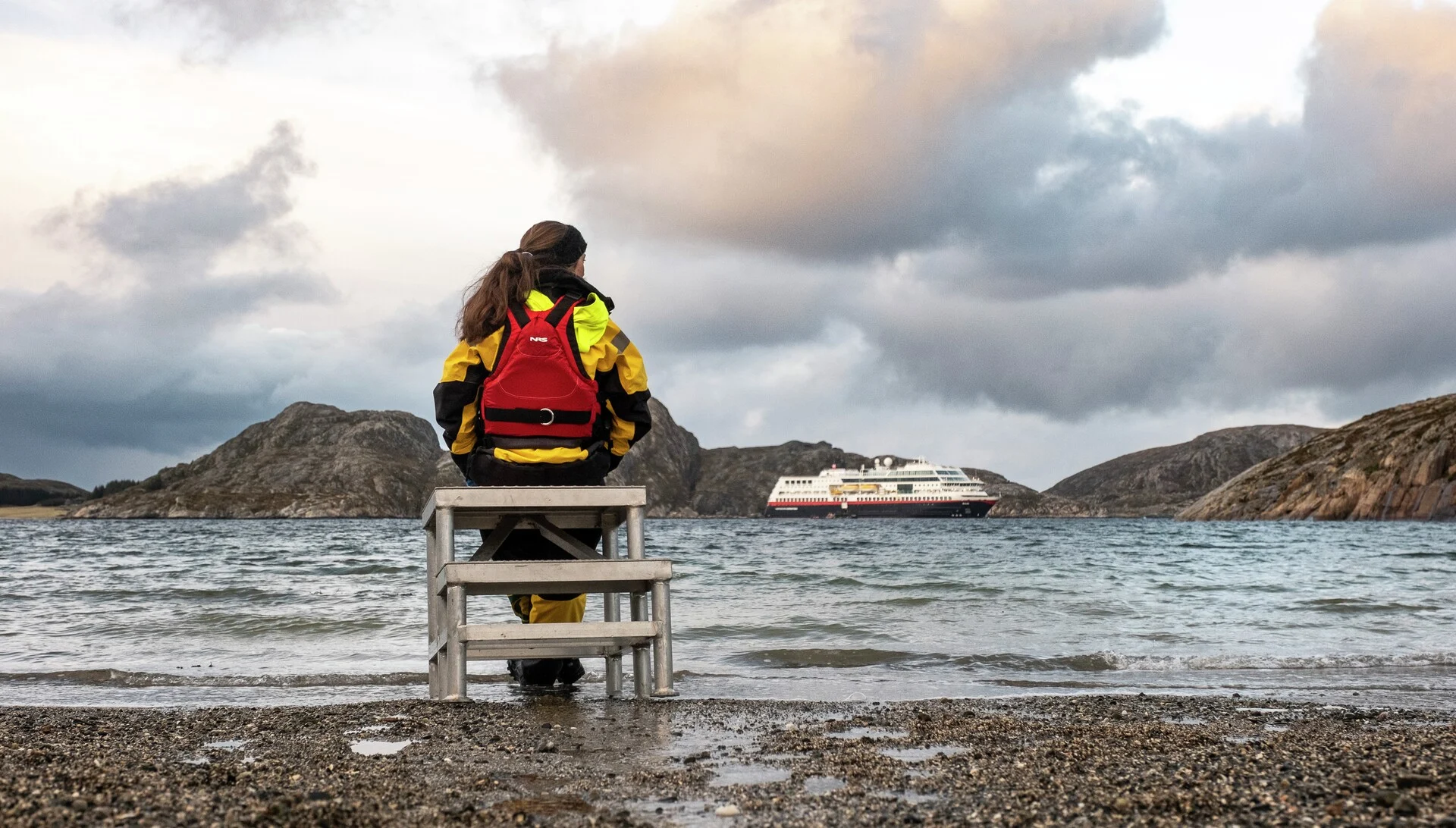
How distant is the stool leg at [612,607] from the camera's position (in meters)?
6.94

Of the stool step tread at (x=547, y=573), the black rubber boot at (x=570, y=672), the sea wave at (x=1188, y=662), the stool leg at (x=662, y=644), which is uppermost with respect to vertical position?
the stool step tread at (x=547, y=573)

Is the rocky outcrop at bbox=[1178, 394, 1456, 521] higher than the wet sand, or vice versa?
the rocky outcrop at bbox=[1178, 394, 1456, 521]

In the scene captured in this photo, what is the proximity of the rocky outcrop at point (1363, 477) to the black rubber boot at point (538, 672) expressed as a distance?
10160 cm

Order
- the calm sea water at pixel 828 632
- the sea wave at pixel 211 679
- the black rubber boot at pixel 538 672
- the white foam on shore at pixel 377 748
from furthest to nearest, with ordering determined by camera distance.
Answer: the sea wave at pixel 211 679 < the calm sea water at pixel 828 632 < the black rubber boot at pixel 538 672 < the white foam on shore at pixel 377 748

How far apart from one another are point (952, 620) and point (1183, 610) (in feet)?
11.9

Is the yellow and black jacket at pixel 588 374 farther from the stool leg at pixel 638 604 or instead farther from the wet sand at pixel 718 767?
the wet sand at pixel 718 767

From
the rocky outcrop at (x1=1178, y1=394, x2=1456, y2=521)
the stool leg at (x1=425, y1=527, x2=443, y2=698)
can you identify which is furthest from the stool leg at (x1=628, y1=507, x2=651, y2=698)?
the rocky outcrop at (x1=1178, y1=394, x2=1456, y2=521)

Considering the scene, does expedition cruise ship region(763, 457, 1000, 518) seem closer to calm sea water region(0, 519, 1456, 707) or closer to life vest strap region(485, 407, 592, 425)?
calm sea water region(0, 519, 1456, 707)

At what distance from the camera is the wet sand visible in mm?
3420

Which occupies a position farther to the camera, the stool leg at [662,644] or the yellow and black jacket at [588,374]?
the stool leg at [662,644]

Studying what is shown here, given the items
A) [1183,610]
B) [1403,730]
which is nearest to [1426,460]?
[1183,610]

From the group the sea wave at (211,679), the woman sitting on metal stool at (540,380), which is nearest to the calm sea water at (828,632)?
A: the sea wave at (211,679)

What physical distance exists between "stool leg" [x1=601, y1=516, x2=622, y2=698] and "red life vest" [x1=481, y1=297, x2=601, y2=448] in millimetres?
776

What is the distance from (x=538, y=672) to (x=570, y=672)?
0.24 m
